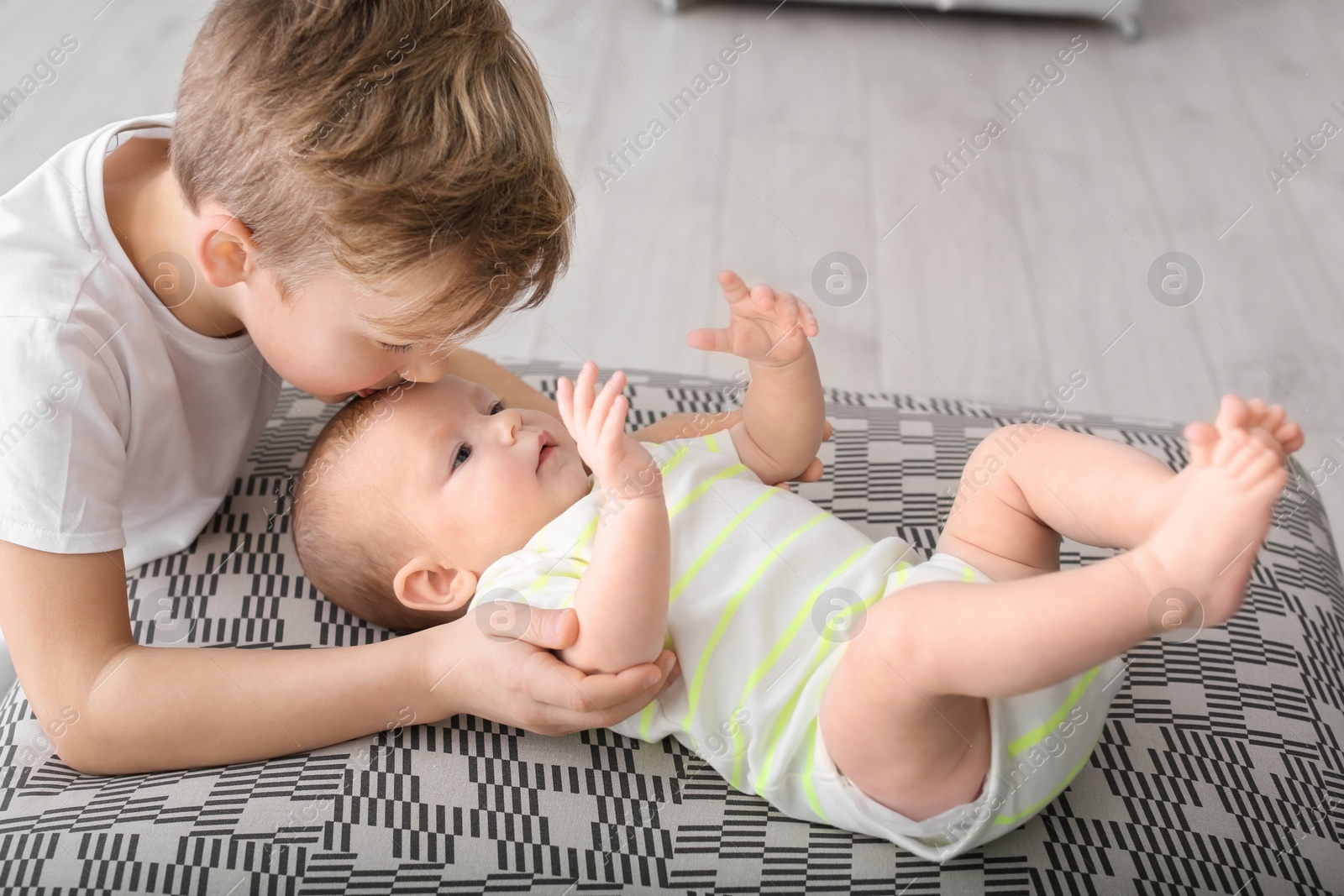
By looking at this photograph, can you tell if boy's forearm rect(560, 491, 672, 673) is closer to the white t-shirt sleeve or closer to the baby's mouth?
the baby's mouth

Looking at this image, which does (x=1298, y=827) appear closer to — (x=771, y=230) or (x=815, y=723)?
(x=815, y=723)

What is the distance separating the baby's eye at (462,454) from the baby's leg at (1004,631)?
0.40 meters

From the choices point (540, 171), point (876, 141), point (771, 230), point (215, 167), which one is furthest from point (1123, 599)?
point (876, 141)

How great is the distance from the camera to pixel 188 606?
3.59 feet

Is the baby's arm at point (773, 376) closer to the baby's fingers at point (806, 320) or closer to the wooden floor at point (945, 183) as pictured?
the baby's fingers at point (806, 320)

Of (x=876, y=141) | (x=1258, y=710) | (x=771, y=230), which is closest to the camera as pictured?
(x=1258, y=710)

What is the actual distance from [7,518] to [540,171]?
0.51 meters

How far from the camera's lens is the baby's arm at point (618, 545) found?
31.7 inches

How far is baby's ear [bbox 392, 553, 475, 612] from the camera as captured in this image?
101 centimetres

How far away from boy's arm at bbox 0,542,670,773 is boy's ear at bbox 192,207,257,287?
0.84 feet

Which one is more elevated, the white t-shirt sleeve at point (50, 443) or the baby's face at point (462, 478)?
the white t-shirt sleeve at point (50, 443)

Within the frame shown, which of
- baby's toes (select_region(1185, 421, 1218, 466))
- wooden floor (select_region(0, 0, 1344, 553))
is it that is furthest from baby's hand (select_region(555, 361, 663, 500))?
wooden floor (select_region(0, 0, 1344, 553))

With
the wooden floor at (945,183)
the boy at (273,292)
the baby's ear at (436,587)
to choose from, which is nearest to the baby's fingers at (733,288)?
the boy at (273,292)

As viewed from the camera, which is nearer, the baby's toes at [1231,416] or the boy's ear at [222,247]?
the baby's toes at [1231,416]
